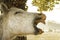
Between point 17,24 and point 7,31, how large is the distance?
56mm

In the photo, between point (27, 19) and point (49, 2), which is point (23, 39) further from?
point (49, 2)

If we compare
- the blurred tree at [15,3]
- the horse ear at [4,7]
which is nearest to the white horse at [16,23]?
the horse ear at [4,7]

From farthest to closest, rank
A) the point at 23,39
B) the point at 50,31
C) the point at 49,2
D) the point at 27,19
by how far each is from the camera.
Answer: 1. the point at 50,31
2. the point at 49,2
3. the point at 23,39
4. the point at 27,19

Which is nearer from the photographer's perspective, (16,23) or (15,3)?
(16,23)

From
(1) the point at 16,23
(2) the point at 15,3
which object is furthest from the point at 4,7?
(2) the point at 15,3

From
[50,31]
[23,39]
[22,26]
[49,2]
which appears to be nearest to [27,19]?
[22,26]

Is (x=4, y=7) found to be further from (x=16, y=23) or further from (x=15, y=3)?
(x=15, y=3)

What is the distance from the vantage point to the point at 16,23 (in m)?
0.95

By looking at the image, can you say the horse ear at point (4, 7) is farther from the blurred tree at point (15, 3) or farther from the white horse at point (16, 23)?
the blurred tree at point (15, 3)

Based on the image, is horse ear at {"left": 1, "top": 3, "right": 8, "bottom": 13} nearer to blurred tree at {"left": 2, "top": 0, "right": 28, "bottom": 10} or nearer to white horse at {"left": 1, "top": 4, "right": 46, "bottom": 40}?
white horse at {"left": 1, "top": 4, "right": 46, "bottom": 40}

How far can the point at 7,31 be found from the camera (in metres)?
0.96

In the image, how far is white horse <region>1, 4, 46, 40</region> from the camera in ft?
3.05

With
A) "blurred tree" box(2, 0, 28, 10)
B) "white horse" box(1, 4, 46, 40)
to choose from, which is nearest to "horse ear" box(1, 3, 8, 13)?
"white horse" box(1, 4, 46, 40)

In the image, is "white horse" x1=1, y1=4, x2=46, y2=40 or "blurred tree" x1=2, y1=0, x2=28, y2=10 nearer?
"white horse" x1=1, y1=4, x2=46, y2=40
